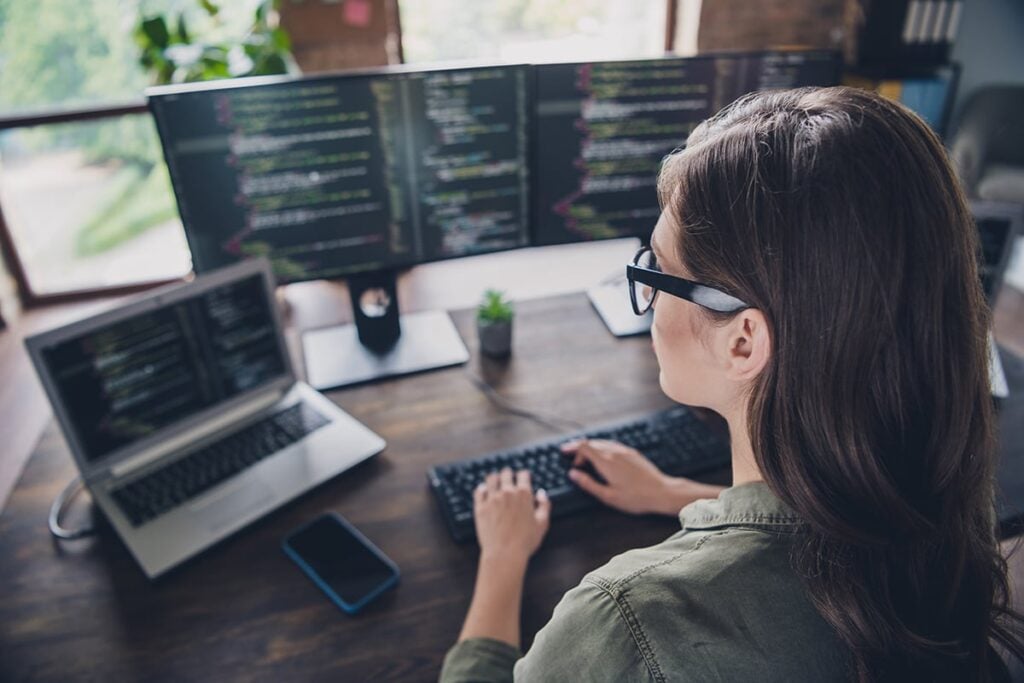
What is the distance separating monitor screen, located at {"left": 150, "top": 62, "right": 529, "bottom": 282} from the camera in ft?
3.91

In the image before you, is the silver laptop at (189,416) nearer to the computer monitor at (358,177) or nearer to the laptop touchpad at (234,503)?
the laptop touchpad at (234,503)

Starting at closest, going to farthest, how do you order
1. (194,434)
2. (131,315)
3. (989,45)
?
(131,315) < (194,434) < (989,45)

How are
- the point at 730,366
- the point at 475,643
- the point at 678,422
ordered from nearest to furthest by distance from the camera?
the point at 730,366, the point at 475,643, the point at 678,422

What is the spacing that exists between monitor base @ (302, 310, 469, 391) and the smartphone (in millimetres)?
374

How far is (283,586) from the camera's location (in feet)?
3.12

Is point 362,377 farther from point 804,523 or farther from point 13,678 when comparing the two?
point 804,523

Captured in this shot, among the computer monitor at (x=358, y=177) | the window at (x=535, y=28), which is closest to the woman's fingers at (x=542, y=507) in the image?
the computer monitor at (x=358, y=177)

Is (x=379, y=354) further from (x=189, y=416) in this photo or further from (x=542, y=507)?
(x=542, y=507)

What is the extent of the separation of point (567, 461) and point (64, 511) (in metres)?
0.74

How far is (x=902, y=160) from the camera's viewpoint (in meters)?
0.55

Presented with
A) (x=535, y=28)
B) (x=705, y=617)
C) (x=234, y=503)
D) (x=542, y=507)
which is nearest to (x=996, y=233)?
(x=542, y=507)

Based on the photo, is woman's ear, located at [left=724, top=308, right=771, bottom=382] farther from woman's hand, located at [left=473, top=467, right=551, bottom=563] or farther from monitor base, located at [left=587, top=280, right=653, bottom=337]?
monitor base, located at [left=587, top=280, right=653, bottom=337]

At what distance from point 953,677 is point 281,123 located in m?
1.15

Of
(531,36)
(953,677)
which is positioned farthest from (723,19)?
(953,677)
